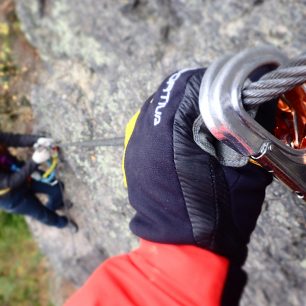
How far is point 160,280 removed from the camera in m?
1.16

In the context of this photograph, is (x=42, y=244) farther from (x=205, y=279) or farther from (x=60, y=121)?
(x=205, y=279)

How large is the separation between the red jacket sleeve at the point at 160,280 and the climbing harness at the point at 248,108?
0.37 meters

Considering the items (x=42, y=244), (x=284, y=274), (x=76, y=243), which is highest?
(x=284, y=274)

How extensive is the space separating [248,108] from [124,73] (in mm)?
1989

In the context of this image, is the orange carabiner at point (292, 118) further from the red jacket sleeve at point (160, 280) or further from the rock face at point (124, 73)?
the rock face at point (124, 73)

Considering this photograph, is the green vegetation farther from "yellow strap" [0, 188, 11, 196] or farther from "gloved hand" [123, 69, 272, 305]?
"gloved hand" [123, 69, 272, 305]

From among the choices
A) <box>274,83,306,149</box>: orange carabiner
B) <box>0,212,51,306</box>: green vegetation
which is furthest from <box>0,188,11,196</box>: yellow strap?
<box>274,83,306,149</box>: orange carabiner

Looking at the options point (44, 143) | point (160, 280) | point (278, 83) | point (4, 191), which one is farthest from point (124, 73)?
point (278, 83)

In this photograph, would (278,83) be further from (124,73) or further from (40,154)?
(40,154)

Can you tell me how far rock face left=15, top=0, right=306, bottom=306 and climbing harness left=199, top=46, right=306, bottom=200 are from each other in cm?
124

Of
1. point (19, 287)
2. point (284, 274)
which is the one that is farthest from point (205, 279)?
point (19, 287)

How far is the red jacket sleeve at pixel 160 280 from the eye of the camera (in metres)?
1.12

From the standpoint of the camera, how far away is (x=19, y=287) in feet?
16.8

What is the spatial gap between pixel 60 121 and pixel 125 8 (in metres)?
1.01
